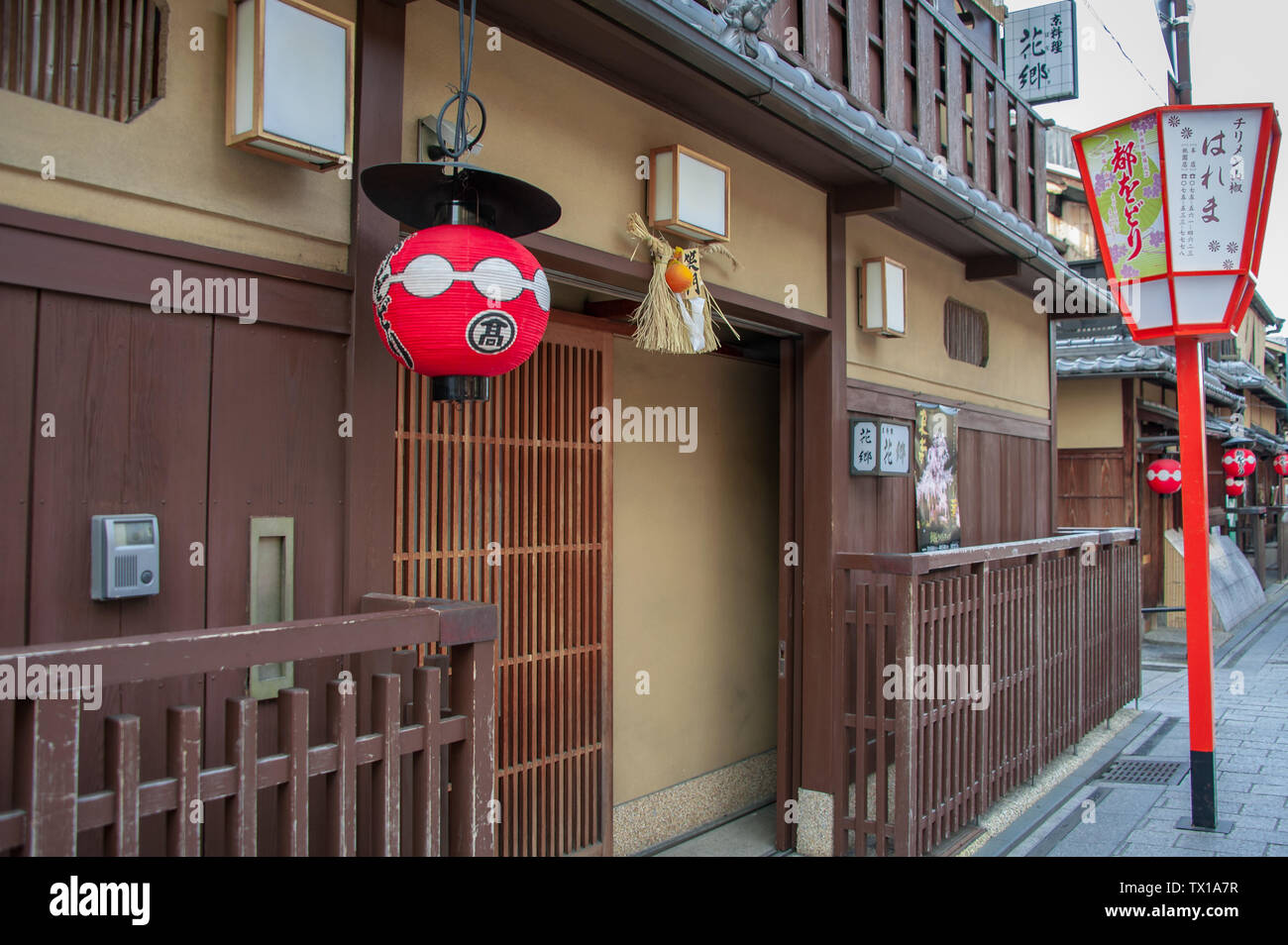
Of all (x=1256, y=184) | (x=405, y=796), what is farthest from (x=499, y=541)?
(x=1256, y=184)

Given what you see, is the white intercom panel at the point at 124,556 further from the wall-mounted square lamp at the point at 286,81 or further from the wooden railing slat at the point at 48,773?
the wall-mounted square lamp at the point at 286,81

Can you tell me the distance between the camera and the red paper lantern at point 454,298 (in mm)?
3062

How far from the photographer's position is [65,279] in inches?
110

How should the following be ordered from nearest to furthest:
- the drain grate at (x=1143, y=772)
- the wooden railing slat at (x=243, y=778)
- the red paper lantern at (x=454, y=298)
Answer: the wooden railing slat at (x=243, y=778)
the red paper lantern at (x=454, y=298)
the drain grate at (x=1143, y=772)

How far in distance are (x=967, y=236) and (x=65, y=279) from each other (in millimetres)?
6755

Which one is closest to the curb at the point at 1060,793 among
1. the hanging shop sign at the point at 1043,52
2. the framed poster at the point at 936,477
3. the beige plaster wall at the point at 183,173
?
the framed poster at the point at 936,477

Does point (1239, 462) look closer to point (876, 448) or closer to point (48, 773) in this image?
point (876, 448)

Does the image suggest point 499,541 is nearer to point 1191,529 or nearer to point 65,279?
point 65,279

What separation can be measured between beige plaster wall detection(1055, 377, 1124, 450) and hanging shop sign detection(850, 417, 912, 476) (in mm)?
10878

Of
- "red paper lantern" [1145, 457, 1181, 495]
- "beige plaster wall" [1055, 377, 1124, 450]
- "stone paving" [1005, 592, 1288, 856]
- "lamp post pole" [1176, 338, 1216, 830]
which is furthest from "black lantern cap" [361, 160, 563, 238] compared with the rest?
"red paper lantern" [1145, 457, 1181, 495]

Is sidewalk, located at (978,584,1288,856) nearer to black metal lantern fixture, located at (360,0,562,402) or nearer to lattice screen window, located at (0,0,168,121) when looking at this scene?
black metal lantern fixture, located at (360,0,562,402)

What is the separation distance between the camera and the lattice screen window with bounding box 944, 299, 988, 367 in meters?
8.52

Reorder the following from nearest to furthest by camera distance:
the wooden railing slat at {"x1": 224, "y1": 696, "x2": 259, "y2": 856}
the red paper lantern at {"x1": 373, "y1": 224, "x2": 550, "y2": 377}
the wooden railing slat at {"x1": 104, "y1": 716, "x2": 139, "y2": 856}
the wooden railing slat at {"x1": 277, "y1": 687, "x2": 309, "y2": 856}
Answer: the wooden railing slat at {"x1": 104, "y1": 716, "x2": 139, "y2": 856} → the wooden railing slat at {"x1": 224, "y1": 696, "x2": 259, "y2": 856} → the wooden railing slat at {"x1": 277, "y1": 687, "x2": 309, "y2": 856} → the red paper lantern at {"x1": 373, "y1": 224, "x2": 550, "y2": 377}

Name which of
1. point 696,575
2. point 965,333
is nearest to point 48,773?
point 696,575
